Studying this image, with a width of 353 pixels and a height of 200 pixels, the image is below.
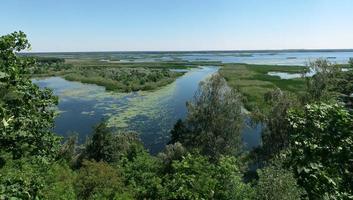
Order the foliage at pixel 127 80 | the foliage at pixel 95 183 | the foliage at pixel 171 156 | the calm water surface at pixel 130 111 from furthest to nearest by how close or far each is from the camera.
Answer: the foliage at pixel 127 80 → the calm water surface at pixel 130 111 → the foliage at pixel 171 156 → the foliage at pixel 95 183

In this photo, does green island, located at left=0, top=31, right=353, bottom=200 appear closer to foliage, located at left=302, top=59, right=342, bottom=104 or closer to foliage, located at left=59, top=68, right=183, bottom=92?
foliage, located at left=302, top=59, right=342, bottom=104

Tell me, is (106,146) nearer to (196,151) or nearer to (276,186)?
(196,151)

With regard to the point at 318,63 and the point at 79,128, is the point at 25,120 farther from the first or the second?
the point at 79,128

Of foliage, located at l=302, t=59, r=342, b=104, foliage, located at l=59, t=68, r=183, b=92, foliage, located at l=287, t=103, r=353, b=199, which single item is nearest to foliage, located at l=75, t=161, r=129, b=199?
foliage, located at l=287, t=103, r=353, b=199

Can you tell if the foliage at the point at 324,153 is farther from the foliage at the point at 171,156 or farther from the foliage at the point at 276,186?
the foliage at the point at 171,156

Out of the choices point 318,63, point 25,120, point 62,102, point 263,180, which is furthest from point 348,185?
point 62,102

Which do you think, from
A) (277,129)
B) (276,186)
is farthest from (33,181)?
(277,129)

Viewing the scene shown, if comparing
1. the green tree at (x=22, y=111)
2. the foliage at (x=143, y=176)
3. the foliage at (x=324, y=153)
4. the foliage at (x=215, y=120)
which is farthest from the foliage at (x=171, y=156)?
the foliage at (x=324, y=153)
